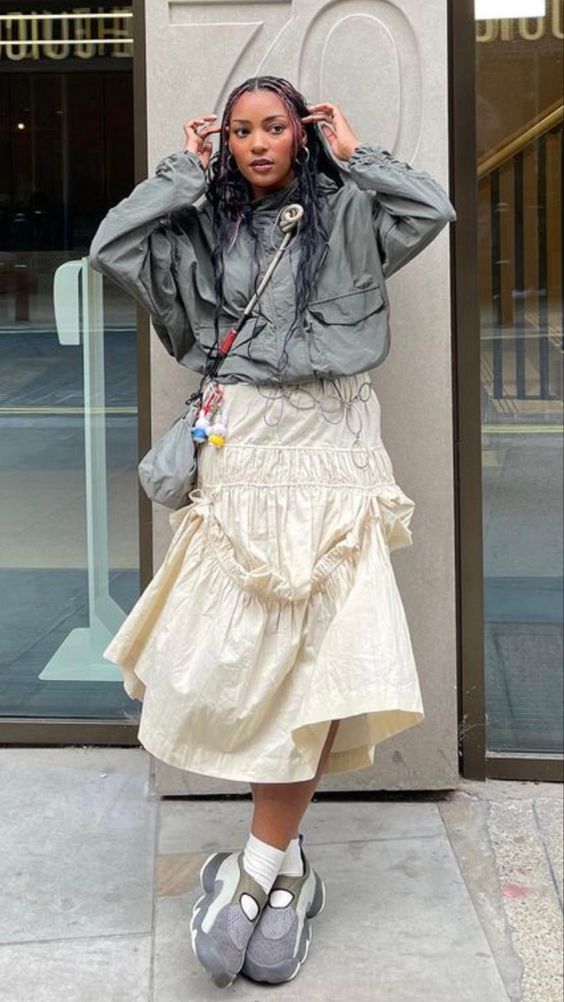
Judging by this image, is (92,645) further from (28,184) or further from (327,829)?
(28,184)

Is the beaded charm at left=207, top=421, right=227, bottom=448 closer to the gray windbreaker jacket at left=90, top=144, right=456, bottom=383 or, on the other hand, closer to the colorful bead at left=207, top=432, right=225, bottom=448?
the colorful bead at left=207, top=432, right=225, bottom=448

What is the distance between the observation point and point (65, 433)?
418cm

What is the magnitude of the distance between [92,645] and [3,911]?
1169 mm

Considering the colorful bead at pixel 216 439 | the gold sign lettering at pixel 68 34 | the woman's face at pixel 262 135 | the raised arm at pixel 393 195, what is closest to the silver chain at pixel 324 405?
the colorful bead at pixel 216 439

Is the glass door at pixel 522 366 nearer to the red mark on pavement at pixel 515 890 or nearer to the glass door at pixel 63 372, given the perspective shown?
the red mark on pavement at pixel 515 890

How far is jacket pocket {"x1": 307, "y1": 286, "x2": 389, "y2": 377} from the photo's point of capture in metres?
2.91

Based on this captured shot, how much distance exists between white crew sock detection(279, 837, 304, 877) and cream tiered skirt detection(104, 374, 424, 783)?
0.31 metres

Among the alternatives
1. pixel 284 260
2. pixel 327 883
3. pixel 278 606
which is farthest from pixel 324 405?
pixel 327 883

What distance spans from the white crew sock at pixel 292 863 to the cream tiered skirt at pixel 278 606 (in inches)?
12.2

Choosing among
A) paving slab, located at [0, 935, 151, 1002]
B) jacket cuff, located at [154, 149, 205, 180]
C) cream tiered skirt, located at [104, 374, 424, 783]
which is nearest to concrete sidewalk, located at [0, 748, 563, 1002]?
paving slab, located at [0, 935, 151, 1002]

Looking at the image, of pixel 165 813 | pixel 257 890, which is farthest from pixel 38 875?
pixel 257 890

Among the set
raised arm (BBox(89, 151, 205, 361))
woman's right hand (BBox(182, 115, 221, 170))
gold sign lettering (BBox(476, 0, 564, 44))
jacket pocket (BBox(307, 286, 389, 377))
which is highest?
gold sign lettering (BBox(476, 0, 564, 44))

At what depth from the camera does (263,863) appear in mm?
2973

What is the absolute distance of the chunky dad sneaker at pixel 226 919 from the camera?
2828 mm
